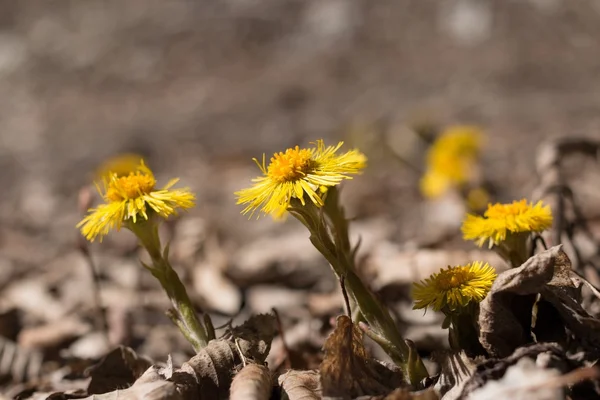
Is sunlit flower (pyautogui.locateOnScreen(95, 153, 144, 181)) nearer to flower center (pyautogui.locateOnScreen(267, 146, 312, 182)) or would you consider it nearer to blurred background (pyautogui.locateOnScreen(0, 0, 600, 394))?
blurred background (pyautogui.locateOnScreen(0, 0, 600, 394))

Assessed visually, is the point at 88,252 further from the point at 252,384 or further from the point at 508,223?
the point at 508,223

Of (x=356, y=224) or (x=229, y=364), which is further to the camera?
(x=356, y=224)

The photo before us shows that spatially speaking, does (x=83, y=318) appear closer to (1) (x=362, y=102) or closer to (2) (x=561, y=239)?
(2) (x=561, y=239)

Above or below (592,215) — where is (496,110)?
above

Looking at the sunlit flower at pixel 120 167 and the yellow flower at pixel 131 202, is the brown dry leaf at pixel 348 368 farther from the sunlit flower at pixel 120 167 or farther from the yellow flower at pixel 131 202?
the sunlit flower at pixel 120 167

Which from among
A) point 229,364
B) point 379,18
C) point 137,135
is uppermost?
point 379,18

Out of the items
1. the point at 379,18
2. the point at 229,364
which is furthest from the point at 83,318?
the point at 379,18
